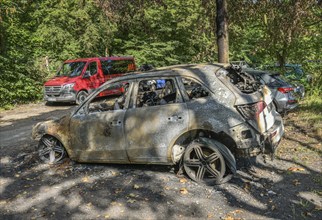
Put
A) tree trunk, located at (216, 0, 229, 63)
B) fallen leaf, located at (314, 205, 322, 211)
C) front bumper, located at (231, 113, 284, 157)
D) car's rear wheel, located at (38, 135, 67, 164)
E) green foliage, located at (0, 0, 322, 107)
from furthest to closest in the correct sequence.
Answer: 1. green foliage, located at (0, 0, 322, 107)
2. tree trunk, located at (216, 0, 229, 63)
3. car's rear wheel, located at (38, 135, 67, 164)
4. front bumper, located at (231, 113, 284, 157)
5. fallen leaf, located at (314, 205, 322, 211)

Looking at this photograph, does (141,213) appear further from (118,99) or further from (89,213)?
(118,99)

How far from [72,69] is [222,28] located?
7.95 m

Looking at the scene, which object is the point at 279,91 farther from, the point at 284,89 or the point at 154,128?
the point at 154,128

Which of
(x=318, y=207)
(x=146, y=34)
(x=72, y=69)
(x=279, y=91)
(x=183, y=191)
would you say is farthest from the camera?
(x=146, y=34)

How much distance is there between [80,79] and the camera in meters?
14.0

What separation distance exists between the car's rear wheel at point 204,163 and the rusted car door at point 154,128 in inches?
12.6

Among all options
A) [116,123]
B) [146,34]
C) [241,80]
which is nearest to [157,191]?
[116,123]

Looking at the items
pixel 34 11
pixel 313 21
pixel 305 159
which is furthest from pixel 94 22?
pixel 305 159

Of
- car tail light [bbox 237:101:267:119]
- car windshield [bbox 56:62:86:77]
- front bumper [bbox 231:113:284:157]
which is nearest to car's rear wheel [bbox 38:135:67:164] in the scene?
front bumper [bbox 231:113:284:157]

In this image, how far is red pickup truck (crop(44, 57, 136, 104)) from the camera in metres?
13.8

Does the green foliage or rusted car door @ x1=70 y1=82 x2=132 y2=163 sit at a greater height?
the green foliage

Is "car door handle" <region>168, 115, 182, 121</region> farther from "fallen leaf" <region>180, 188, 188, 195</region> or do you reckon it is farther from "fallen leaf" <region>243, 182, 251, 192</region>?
"fallen leaf" <region>243, 182, 251, 192</region>

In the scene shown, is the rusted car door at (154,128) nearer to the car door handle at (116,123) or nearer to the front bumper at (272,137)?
the car door handle at (116,123)

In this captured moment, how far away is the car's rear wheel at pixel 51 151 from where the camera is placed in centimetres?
641
